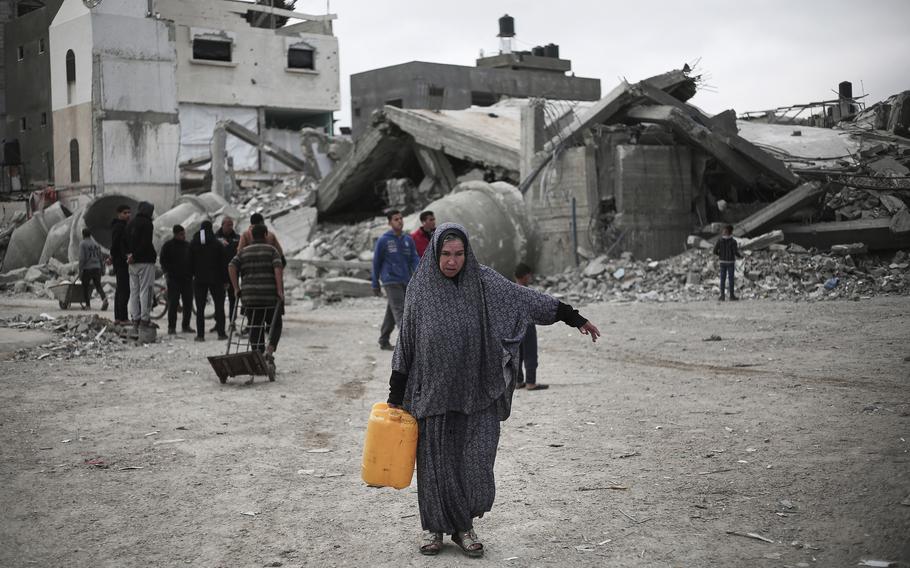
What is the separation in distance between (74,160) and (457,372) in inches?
1401

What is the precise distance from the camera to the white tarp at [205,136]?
41.5 meters

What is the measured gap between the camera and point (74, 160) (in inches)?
1425

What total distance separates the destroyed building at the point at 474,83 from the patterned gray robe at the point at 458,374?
131 feet

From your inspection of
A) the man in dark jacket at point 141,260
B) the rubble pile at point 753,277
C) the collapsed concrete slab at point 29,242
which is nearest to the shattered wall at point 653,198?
the rubble pile at point 753,277

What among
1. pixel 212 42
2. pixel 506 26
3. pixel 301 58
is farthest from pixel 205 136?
pixel 506 26

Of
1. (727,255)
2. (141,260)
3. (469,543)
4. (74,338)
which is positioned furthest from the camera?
(727,255)

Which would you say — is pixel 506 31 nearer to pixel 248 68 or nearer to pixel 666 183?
pixel 248 68

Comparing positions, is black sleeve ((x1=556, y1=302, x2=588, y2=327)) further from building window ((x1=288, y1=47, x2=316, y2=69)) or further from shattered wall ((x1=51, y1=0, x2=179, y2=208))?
building window ((x1=288, y1=47, x2=316, y2=69))

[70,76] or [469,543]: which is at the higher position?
[70,76]

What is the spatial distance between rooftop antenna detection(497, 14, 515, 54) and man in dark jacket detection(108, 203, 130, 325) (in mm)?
41675

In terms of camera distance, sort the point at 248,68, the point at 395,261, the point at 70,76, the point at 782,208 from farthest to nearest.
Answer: the point at 248,68, the point at 70,76, the point at 782,208, the point at 395,261

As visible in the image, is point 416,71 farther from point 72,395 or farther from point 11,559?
point 11,559

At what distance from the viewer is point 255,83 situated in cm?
4362

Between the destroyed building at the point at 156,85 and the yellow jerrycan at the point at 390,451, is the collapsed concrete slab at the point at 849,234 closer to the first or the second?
the yellow jerrycan at the point at 390,451
